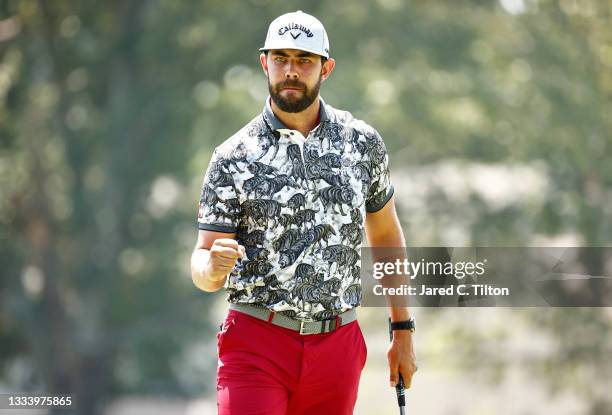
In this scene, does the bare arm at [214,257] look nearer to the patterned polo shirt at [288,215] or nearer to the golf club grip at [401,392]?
the patterned polo shirt at [288,215]

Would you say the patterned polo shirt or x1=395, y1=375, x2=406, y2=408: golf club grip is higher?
the patterned polo shirt

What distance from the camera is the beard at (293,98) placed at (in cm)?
359

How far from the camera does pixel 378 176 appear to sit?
3773 mm

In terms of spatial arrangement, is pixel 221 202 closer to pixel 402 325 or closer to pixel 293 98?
pixel 293 98

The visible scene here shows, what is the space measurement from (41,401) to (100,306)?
5426 millimetres

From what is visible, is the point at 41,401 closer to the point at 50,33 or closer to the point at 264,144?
the point at 50,33

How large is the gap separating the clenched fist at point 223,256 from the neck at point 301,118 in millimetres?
505

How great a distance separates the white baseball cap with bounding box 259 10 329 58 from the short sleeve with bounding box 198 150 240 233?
0.40m

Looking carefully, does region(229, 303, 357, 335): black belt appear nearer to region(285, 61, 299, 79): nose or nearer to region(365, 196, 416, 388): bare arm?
region(365, 196, 416, 388): bare arm

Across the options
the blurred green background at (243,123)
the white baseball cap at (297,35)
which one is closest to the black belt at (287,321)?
Answer: the white baseball cap at (297,35)

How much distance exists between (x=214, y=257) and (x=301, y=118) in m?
0.60

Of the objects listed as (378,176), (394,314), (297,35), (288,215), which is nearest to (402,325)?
(394,314)

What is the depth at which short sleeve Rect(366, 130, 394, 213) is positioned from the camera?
373 centimetres

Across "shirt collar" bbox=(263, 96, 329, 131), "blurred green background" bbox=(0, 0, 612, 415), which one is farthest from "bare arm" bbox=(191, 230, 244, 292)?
"blurred green background" bbox=(0, 0, 612, 415)
